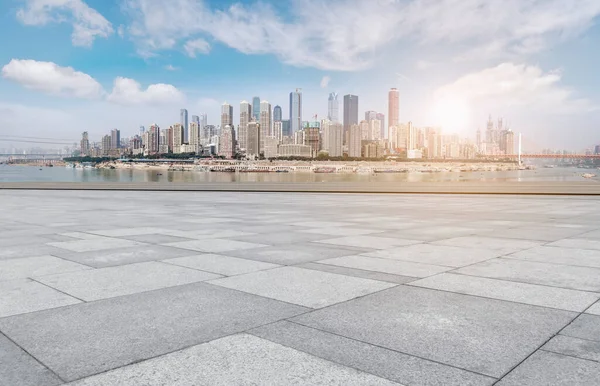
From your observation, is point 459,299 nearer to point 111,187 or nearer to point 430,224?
point 430,224

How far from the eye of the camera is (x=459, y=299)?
5.96 metres

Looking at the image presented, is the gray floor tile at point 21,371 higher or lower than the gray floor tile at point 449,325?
lower

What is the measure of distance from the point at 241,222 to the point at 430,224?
5.76m

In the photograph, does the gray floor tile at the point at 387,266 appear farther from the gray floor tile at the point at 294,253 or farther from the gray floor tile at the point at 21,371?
the gray floor tile at the point at 21,371

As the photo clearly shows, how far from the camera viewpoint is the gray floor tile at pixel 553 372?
3.65m

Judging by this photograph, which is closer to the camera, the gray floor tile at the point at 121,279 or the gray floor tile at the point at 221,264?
the gray floor tile at the point at 121,279

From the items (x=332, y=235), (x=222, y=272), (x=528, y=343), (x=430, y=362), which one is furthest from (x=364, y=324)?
(x=332, y=235)

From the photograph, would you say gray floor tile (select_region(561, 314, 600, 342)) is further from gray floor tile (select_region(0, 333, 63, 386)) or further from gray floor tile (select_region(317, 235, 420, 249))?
gray floor tile (select_region(317, 235, 420, 249))

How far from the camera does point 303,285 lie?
668cm

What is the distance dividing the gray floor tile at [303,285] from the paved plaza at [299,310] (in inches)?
1.1

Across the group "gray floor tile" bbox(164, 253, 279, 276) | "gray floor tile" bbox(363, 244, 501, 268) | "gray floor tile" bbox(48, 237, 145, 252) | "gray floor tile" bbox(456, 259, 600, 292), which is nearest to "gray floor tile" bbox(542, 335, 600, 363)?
"gray floor tile" bbox(456, 259, 600, 292)

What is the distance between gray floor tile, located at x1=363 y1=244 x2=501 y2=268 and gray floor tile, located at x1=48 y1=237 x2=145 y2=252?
5.19 metres

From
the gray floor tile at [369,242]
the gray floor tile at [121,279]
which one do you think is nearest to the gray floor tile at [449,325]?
the gray floor tile at [121,279]

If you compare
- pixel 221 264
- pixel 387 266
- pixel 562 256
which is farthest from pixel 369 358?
pixel 562 256
